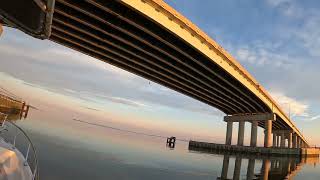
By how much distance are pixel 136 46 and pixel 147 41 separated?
245 centimetres

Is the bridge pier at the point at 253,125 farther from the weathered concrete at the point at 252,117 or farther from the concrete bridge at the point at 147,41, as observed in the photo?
the concrete bridge at the point at 147,41

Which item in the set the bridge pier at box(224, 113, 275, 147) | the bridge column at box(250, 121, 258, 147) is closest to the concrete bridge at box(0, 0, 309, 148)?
the bridge pier at box(224, 113, 275, 147)

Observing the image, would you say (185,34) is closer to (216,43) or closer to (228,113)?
(216,43)

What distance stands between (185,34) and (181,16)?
245cm

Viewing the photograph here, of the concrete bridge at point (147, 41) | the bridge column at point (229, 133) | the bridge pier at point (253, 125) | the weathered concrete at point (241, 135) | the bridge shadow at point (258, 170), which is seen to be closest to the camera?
the bridge shadow at point (258, 170)

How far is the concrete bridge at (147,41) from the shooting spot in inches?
1286

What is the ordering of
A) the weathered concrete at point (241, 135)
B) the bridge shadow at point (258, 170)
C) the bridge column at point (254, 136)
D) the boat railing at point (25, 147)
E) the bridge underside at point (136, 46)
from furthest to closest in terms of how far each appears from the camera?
the weathered concrete at point (241, 135) < the bridge column at point (254, 136) < the bridge underside at point (136, 46) < the bridge shadow at point (258, 170) < the boat railing at point (25, 147)

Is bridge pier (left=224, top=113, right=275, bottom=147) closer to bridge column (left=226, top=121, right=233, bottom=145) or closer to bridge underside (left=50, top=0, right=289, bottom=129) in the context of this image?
bridge column (left=226, top=121, right=233, bottom=145)

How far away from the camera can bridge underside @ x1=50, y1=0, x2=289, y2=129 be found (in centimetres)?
3438

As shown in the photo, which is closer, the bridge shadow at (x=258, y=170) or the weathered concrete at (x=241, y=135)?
the bridge shadow at (x=258, y=170)

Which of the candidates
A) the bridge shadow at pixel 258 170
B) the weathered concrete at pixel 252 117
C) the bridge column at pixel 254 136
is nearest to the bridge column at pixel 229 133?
the weathered concrete at pixel 252 117

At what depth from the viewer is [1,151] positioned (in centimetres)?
915

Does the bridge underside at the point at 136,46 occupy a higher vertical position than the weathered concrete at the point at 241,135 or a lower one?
higher

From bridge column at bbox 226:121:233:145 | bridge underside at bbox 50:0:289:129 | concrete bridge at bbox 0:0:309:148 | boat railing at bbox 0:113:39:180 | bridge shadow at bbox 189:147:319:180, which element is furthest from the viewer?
bridge column at bbox 226:121:233:145
